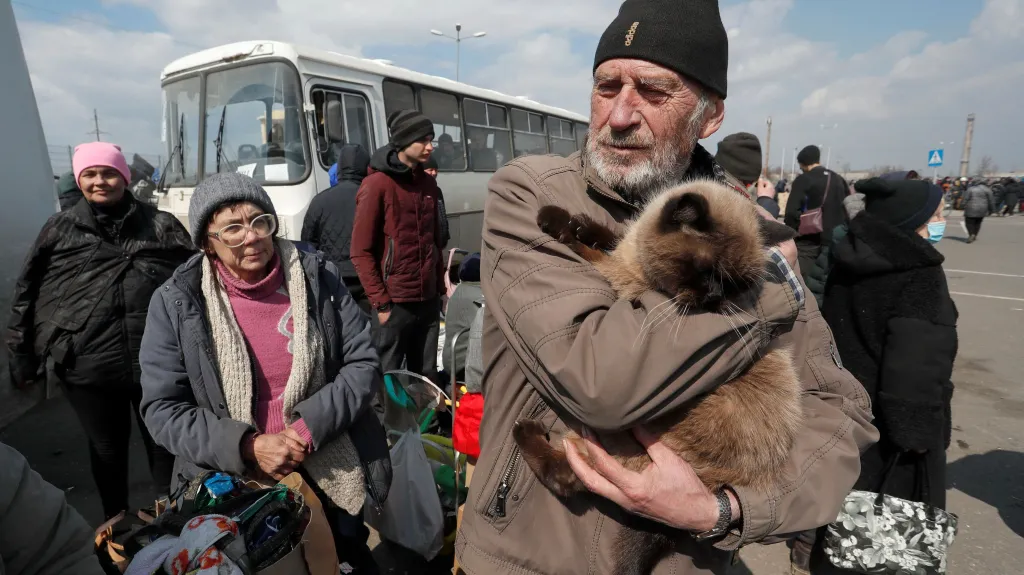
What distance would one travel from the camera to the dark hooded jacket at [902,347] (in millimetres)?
2783

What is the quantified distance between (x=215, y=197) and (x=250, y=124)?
17.7ft

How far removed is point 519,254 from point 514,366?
0.33 meters

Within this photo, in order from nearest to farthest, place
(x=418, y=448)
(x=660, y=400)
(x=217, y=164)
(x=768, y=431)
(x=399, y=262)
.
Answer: (x=660, y=400), (x=768, y=431), (x=418, y=448), (x=399, y=262), (x=217, y=164)

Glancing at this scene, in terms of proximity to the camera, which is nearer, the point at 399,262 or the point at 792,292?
the point at 792,292

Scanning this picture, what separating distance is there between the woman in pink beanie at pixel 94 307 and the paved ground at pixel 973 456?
0.94 m

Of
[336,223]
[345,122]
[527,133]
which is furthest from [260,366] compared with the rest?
[527,133]

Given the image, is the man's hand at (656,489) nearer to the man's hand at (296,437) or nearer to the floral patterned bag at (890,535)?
the man's hand at (296,437)

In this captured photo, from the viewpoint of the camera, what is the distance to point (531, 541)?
1.46 metres

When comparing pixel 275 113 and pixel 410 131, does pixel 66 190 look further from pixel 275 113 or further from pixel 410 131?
pixel 410 131

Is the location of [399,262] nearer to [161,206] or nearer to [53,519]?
[53,519]

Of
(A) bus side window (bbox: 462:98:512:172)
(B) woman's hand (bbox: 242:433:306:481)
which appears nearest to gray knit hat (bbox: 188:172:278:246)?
(B) woman's hand (bbox: 242:433:306:481)

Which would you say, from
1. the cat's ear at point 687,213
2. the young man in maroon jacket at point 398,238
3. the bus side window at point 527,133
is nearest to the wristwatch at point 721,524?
the cat's ear at point 687,213

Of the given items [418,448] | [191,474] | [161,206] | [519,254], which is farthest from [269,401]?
[161,206]

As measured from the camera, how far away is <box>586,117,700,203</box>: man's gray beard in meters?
1.54
